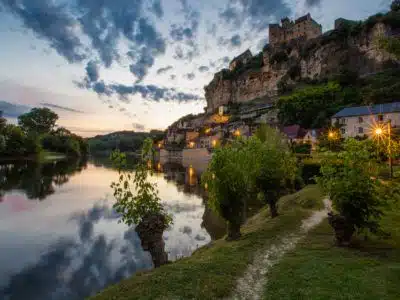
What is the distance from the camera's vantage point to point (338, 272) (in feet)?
25.0

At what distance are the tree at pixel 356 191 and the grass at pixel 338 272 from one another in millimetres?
908

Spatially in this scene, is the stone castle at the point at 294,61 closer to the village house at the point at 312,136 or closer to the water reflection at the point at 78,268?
the village house at the point at 312,136

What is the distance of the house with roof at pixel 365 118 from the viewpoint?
4900 centimetres

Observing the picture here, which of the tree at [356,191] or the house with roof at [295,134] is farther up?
the house with roof at [295,134]

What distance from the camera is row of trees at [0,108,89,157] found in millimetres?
79312

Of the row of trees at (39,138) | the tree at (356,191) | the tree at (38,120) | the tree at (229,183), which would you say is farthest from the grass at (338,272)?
the tree at (38,120)

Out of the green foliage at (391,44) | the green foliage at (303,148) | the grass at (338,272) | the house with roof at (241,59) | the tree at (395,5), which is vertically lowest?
the grass at (338,272)

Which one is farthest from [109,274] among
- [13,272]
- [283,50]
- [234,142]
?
[283,50]

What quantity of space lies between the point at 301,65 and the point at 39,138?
4146 inches

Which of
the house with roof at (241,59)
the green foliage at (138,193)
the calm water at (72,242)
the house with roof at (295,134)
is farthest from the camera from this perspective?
the house with roof at (241,59)

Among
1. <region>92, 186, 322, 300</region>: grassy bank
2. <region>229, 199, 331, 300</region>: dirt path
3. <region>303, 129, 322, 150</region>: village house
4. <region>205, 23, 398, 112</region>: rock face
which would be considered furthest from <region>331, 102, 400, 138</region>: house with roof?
<region>92, 186, 322, 300</region>: grassy bank

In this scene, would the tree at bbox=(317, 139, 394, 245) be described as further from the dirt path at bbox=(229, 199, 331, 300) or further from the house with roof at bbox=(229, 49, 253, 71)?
the house with roof at bbox=(229, 49, 253, 71)

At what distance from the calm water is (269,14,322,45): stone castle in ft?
372

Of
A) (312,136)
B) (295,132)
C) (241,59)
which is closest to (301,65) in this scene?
(295,132)
